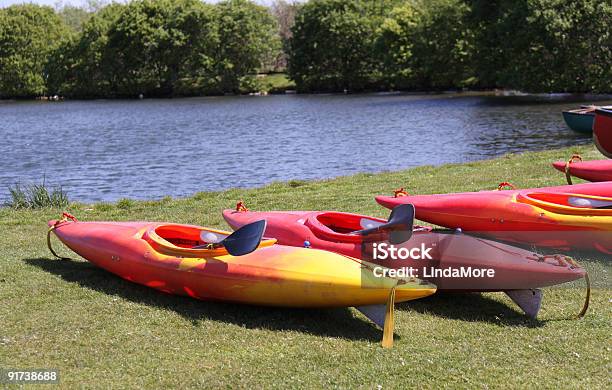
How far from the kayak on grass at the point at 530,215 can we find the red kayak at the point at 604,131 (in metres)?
5.58

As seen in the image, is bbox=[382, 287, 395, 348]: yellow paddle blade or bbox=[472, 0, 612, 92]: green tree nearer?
bbox=[382, 287, 395, 348]: yellow paddle blade

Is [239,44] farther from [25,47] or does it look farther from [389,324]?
[389,324]

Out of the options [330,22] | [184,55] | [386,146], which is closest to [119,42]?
[184,55]

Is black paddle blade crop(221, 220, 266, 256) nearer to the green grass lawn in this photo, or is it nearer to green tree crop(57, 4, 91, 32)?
the green grass lawn

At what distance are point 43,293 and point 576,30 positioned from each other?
42557 mm

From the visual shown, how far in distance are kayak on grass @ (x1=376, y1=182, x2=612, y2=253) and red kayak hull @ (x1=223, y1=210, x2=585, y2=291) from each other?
1.32 metres

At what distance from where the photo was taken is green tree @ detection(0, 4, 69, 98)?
2751 inches

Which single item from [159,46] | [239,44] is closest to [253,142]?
[239,44]

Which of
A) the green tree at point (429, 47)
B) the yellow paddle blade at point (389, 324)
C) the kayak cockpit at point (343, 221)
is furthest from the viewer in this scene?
the green tree at point (429, 47)

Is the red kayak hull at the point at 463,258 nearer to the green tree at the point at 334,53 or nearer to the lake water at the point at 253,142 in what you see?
the lake water at the point at 253,142

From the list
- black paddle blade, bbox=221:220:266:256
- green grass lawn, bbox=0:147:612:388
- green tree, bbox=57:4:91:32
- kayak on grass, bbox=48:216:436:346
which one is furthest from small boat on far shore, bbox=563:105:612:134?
green tree, bbox=57:4:91:32

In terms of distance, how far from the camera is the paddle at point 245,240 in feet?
19.9

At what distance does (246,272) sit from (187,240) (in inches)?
60.7

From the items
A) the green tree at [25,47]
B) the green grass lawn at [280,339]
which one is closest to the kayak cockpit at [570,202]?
the green grass lawn at [280,339]
